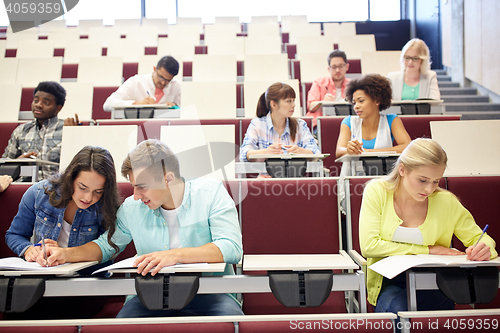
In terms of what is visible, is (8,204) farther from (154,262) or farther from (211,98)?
(211,98)

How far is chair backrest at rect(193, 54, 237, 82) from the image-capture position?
7.47 feet

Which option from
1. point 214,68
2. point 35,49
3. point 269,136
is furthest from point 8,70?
point 269,136

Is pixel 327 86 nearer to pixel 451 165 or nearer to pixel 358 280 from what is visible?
pixel 451 165

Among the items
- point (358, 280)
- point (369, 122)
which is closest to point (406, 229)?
point (358, 280)

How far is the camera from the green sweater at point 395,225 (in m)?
0.73

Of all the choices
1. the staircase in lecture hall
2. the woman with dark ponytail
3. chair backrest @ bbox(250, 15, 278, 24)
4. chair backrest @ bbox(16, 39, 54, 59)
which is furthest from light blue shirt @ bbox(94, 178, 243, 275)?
chair backrest @ bbox(250, 15, 278, 24)

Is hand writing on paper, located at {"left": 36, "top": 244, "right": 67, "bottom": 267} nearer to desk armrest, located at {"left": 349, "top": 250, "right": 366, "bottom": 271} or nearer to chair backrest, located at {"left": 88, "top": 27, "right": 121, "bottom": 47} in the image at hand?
desk armrest, located at {"left": 349, "top": 250, "right": 366, "bottom": 271}

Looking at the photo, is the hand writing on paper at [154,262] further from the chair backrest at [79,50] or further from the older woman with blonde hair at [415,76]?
the chair backrest at [79,50]

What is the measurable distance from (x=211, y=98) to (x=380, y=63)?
1191 millimetres

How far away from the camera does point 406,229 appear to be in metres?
0.75

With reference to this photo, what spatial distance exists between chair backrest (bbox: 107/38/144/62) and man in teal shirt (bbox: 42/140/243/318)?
232cm

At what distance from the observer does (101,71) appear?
2.37 m

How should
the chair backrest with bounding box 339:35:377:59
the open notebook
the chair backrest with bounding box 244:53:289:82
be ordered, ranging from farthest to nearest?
the chair backrest with bounding box 339:35:377:59 → the chair backrest with bounding box 244:53:289:82 → the open notebook

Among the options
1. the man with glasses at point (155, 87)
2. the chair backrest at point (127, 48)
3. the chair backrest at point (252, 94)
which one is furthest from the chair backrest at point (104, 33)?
the chair backrest at point (252, 94)
